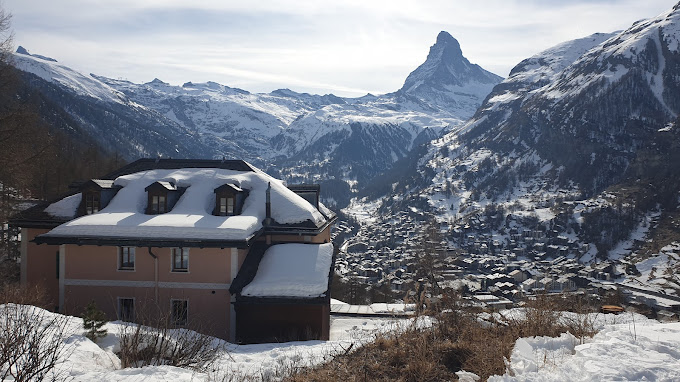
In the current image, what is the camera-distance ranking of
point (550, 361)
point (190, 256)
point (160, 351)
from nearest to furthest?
point (550, 361) < point (160, 351) < point (190, 256)

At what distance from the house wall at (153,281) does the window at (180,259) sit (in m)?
0.18

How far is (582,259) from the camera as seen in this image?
438 feet

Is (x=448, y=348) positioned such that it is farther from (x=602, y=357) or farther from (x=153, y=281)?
(x=153, y=281)

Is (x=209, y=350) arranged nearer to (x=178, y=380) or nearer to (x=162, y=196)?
(x=178, y=380)

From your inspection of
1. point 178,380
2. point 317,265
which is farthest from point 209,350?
point 317,265

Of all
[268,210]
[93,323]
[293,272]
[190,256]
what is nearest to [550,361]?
[93,323]

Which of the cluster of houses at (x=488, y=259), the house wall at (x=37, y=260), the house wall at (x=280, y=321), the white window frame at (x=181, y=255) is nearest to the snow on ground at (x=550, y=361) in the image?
the house wall at (x=280, y=321)

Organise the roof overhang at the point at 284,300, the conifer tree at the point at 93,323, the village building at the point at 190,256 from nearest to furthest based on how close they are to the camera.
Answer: the conifer tree at the point at 93,323 < the roof overhang at the point at 284,300 < the village building at the point at 190,256

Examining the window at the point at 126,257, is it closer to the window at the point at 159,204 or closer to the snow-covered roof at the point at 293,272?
the window at the point at 159,204

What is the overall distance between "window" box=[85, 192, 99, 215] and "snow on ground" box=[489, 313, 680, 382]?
23603 millimetres

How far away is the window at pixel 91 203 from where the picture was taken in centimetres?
2588

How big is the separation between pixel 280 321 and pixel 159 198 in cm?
965

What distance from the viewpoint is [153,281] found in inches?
892

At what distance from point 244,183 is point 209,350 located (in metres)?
16.8
